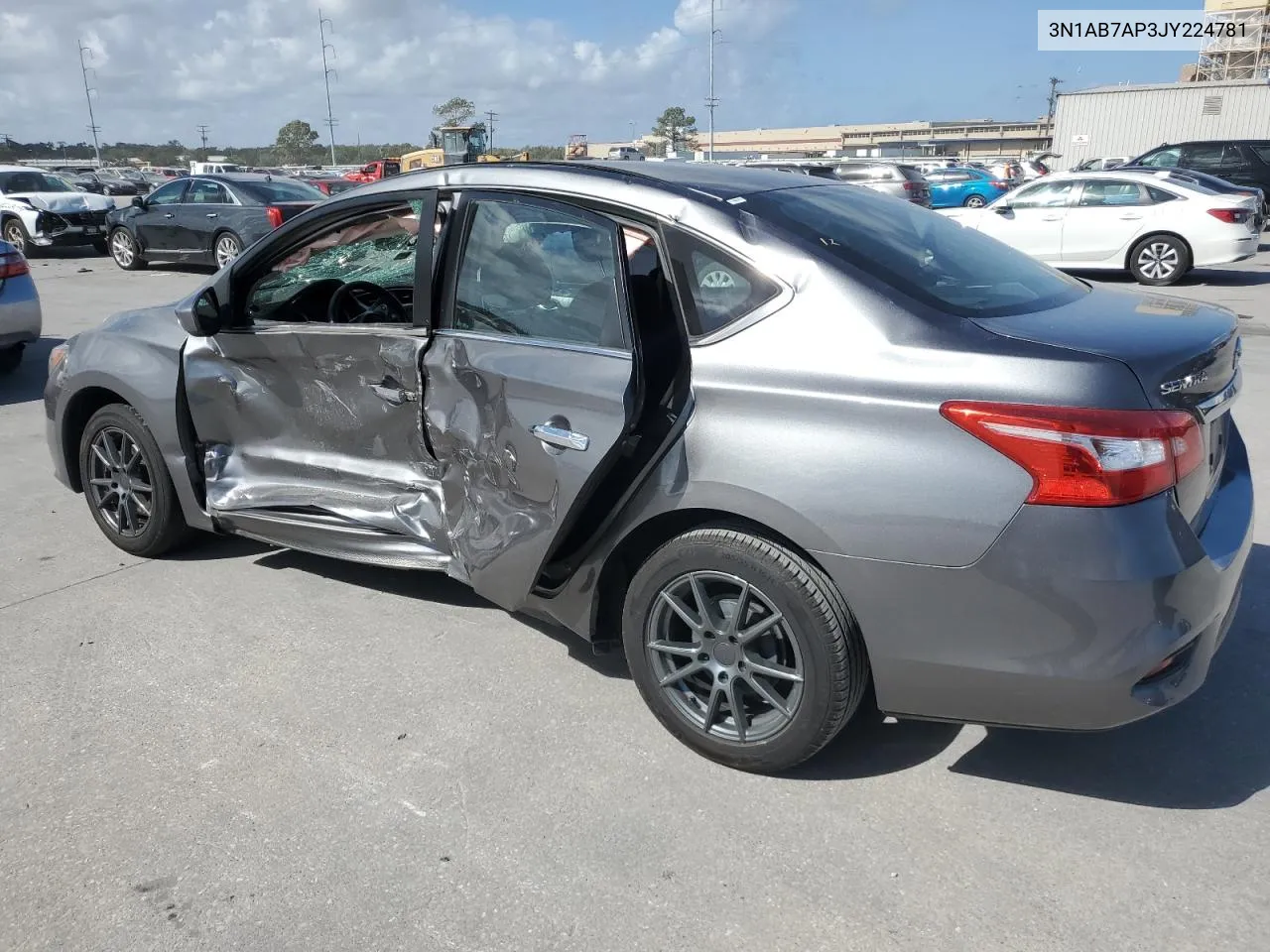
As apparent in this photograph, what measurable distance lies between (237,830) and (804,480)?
1800 millimetres

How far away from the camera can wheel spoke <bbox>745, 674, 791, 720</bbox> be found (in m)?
2.93

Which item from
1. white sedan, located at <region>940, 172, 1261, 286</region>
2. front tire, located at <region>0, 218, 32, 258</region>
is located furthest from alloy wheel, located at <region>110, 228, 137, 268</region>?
white sedan, located at <region>940, 172, 1261, 286</region>

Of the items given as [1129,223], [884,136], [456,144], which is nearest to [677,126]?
[884,136]

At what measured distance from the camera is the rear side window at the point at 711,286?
9.62 feet

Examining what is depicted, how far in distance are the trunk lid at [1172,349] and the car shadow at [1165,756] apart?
799 mm

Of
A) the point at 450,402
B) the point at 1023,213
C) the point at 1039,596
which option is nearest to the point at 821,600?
the point at 1039,596

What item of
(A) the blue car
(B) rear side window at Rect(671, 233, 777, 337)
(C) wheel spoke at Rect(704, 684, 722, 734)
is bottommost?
(C) wheel spoke at Rect(704, 684, 722, 734)

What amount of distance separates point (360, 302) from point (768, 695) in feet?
8.16

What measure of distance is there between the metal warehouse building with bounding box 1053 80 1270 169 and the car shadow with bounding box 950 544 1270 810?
37.5 metres

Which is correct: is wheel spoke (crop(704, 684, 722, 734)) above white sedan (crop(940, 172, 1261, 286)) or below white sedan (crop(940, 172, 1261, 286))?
below

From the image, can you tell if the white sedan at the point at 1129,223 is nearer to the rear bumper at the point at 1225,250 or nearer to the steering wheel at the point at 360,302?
the rear bumper at the point at 1225,250

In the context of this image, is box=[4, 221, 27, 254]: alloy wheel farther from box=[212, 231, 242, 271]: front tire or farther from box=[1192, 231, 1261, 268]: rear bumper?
box=[1192, 231, 1261, 268]: rear bumper

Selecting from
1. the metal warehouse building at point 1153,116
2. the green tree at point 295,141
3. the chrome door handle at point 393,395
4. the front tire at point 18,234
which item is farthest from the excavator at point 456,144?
the green tree at point 295,141

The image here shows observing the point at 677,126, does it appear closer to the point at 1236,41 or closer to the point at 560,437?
the point at 1236,41
